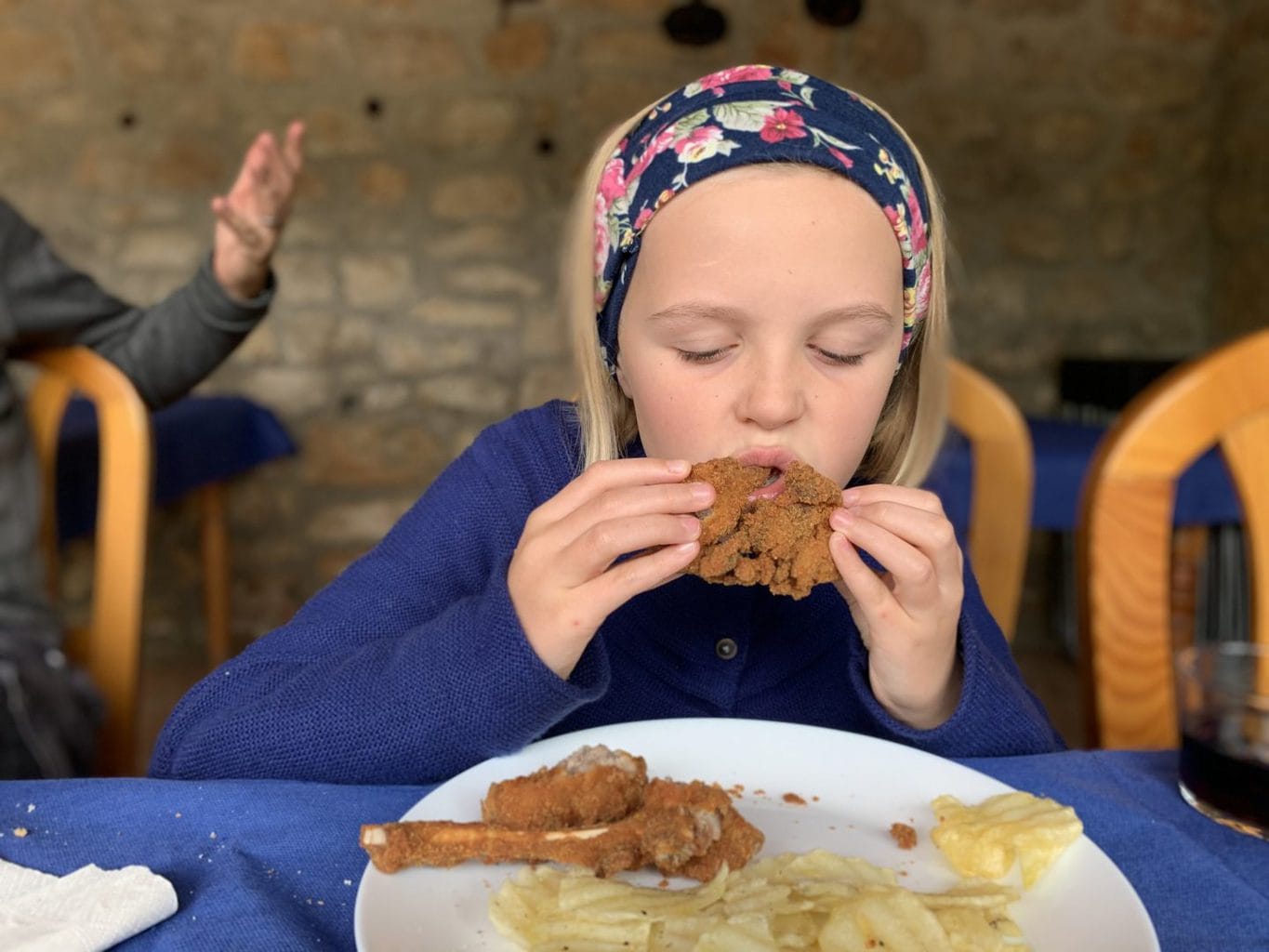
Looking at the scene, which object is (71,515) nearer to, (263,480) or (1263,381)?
(263,480)

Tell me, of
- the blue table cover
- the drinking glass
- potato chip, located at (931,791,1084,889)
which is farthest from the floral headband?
the blue table cover

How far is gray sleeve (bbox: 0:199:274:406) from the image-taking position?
2027 millimetres

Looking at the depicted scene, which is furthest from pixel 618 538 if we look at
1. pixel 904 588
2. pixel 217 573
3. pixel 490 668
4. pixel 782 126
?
pixel 217 573

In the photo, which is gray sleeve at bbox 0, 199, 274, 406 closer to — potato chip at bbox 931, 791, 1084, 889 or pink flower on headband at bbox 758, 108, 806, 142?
pink flower on headband at bbox 758, 108, 806, 142

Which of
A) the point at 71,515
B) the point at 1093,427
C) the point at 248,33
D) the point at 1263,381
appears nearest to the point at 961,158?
the point at 1093,427

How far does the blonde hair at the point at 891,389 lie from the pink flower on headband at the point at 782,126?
0.83 ft

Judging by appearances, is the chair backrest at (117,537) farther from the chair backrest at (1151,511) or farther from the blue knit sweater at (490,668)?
the chair backrest at (1151,511)

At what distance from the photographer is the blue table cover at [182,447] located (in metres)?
2.83

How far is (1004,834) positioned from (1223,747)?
10.2 inches

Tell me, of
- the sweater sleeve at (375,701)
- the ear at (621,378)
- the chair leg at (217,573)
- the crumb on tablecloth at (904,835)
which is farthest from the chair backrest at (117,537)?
the chair leg at (217,573)

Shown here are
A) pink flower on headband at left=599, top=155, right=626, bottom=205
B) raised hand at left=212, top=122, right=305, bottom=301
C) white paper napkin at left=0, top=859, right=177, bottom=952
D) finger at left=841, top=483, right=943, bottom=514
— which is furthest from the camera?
raised hand at left=212, top=122, right=305, bottom=301

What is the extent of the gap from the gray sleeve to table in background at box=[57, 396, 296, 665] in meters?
0.47

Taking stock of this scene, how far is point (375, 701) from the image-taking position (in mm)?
953

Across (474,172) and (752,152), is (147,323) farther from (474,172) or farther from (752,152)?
(474,172)
